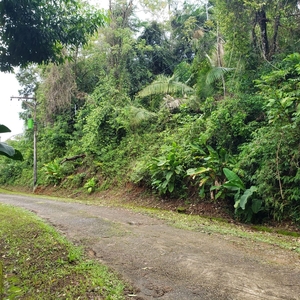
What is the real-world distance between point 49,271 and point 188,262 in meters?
1.70

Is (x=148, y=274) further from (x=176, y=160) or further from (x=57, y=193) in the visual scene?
(x=57, y=193)

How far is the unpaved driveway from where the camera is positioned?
9.57 feet

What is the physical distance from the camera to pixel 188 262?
3729 millimetres

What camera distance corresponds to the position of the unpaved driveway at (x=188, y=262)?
2918 millimetres

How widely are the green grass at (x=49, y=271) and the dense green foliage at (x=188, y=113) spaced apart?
156 inches

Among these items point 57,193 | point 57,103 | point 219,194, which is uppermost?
point 57,103

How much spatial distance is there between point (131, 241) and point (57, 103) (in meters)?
15.9

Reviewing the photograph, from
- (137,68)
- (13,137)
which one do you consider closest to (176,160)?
(137,68)

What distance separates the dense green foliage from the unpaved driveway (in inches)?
85.0

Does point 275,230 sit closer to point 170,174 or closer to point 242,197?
point 242,197

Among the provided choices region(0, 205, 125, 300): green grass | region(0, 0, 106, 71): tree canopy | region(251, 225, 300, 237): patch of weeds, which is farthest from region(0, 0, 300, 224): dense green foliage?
region(0, 0, 106, 71): tree canopy

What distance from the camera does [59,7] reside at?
4.32 metres

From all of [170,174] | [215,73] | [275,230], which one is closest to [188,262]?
[275,230]

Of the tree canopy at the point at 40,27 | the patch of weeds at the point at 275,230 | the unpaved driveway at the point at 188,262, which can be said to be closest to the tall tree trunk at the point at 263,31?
the patch of weeds at the point at 275,230
